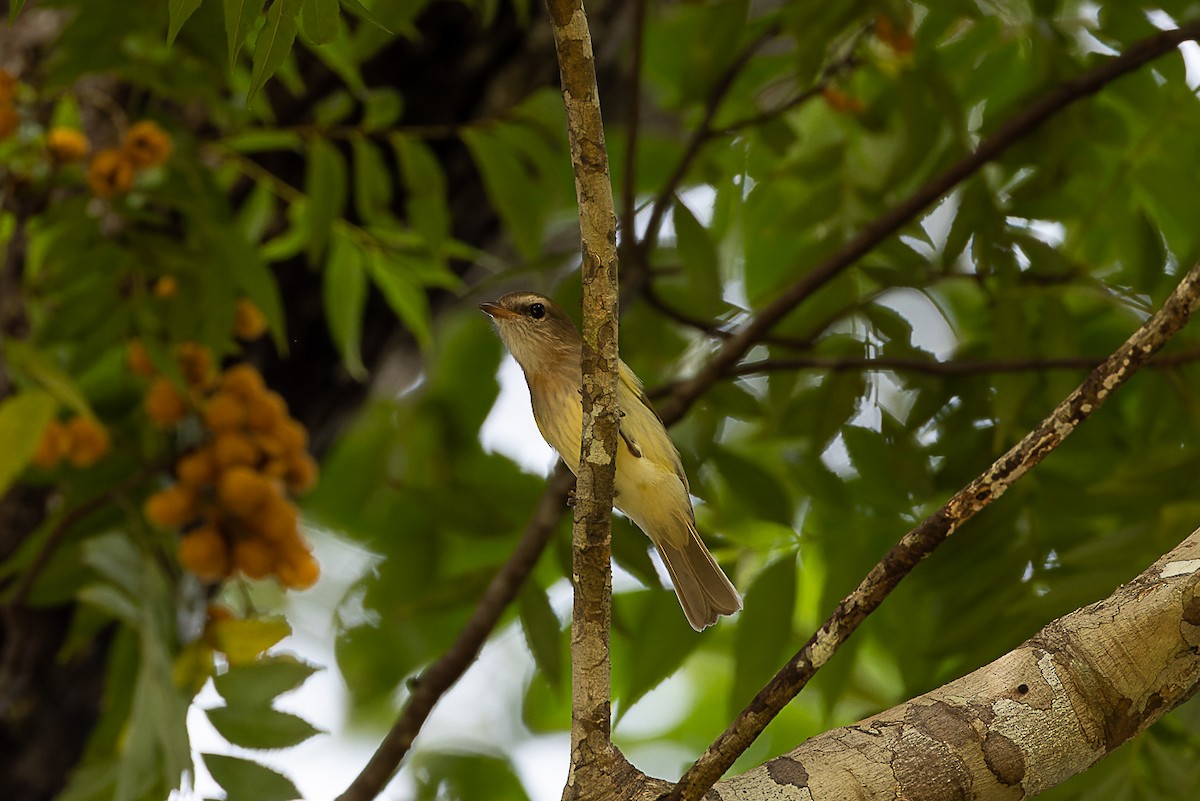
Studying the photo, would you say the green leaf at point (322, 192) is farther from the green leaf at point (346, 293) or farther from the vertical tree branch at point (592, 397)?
the vertical tree branch at point (592, 397)

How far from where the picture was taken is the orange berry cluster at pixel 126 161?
3.36 meters

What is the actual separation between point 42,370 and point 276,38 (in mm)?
1517

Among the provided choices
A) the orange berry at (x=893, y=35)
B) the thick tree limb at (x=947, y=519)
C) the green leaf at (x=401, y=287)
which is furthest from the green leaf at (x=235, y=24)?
the orange berry at (x=893, y=35)

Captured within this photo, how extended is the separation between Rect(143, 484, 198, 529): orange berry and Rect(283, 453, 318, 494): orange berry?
0.96ft

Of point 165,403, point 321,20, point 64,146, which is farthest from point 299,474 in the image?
point 321,20

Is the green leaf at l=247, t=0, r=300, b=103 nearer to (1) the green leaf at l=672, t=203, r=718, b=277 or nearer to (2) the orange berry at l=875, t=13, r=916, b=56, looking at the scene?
(1) the green leaf at l=672, t=203, r=718, b=277

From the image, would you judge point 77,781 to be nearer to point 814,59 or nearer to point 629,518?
point 629,518

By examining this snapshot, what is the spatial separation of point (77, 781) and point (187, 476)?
0.91 m

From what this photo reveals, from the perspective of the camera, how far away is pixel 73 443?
3699mm

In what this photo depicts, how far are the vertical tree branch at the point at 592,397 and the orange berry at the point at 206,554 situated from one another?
1.84m

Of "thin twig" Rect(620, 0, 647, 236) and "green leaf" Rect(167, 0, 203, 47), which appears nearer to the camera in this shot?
"green leaf" Rect(167, 0, 203, 47)

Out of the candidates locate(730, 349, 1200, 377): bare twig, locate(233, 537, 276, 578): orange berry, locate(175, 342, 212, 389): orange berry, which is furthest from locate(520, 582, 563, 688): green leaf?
locate(175, 342, 212, 389): orange berry

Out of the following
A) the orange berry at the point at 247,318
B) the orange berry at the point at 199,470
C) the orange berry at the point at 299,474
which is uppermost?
the orange berry at the point at 247,318

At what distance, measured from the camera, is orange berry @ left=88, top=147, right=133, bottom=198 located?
3.35m
